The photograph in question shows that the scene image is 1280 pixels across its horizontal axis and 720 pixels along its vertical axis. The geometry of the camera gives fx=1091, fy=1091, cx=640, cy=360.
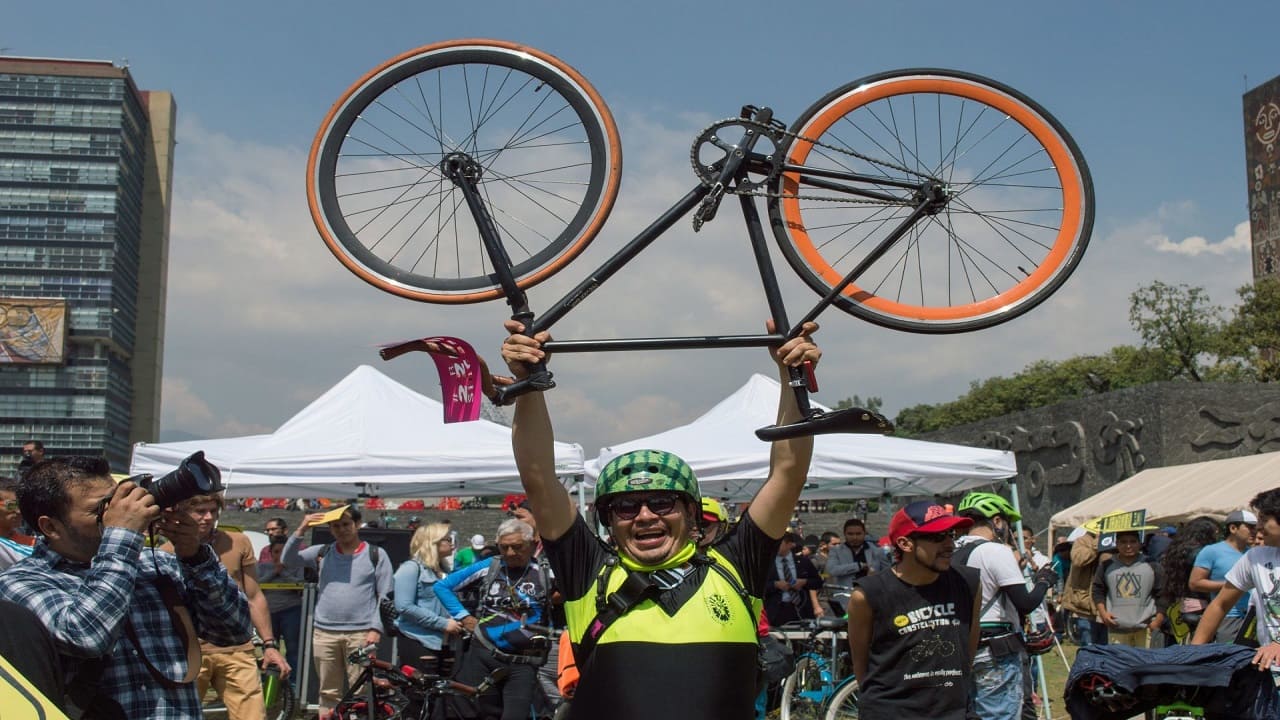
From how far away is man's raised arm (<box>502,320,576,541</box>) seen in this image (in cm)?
310

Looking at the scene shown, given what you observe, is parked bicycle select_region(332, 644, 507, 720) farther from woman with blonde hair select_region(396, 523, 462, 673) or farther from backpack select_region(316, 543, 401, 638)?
backpack select_region(316, 543, 401, 638)

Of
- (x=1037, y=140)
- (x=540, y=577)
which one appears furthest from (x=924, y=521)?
(x=540, y=577)

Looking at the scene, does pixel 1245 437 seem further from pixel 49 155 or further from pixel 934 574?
pixel 49 155

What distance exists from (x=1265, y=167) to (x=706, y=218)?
268ft

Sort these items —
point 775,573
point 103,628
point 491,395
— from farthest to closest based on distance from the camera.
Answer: point 775,573 → point 491,395 → point 103,628

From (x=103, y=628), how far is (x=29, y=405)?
13392cm

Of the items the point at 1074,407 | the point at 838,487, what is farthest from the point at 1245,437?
the point at 838,487

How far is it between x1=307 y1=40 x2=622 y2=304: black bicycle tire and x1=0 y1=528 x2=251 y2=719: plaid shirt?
1187 millimetres

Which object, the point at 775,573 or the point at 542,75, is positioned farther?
the point at 775,573

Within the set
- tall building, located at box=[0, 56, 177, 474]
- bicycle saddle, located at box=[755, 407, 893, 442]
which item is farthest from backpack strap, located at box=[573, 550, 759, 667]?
tall building, located at box=[0, 56, 177, 474]

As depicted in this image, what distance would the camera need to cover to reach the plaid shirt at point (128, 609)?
307 centimetres

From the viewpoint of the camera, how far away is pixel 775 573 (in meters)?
12.1

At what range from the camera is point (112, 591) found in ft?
10.2

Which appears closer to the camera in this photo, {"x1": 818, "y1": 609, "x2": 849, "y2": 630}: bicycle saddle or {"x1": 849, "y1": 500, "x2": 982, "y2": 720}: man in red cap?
{"x1": 849, "y1": 500, "x2": 982, "y2": 720}: man in red cap
